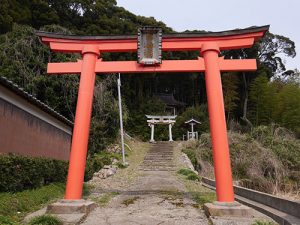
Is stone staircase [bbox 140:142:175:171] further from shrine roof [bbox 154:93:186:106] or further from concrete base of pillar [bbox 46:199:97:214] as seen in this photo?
shrine roof [bbox 154:93:186:106]

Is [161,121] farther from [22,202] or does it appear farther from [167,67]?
[22,202]

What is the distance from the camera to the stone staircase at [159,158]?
1909 cm

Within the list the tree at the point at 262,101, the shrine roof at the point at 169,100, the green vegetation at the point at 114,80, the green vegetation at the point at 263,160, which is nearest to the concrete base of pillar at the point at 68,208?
the green vegetation at the point at 263,160

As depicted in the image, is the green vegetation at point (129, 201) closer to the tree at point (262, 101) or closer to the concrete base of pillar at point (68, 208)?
the concrete base of pillar at point (68, 208)

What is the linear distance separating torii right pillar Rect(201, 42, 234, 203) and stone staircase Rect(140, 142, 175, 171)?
11.4m

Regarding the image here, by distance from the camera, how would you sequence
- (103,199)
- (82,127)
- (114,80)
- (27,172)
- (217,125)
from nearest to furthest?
(217,125) < (82,127) < (27,172) < (103,199) < (114,80)

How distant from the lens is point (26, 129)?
33.0ft

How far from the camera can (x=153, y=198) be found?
29.0 feet

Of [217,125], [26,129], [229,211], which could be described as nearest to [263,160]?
[217,125]

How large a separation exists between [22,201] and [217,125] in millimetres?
4692

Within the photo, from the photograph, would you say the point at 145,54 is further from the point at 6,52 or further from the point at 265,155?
the point at 6,52

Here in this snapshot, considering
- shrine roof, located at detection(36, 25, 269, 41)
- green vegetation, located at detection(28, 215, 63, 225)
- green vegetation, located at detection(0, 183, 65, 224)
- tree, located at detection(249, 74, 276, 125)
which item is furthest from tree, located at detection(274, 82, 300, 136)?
green vegetation, located at detection(28, 215, 63, 225)

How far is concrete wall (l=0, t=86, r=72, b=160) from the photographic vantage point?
8539 millimetres

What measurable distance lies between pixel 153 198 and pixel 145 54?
3898mm
